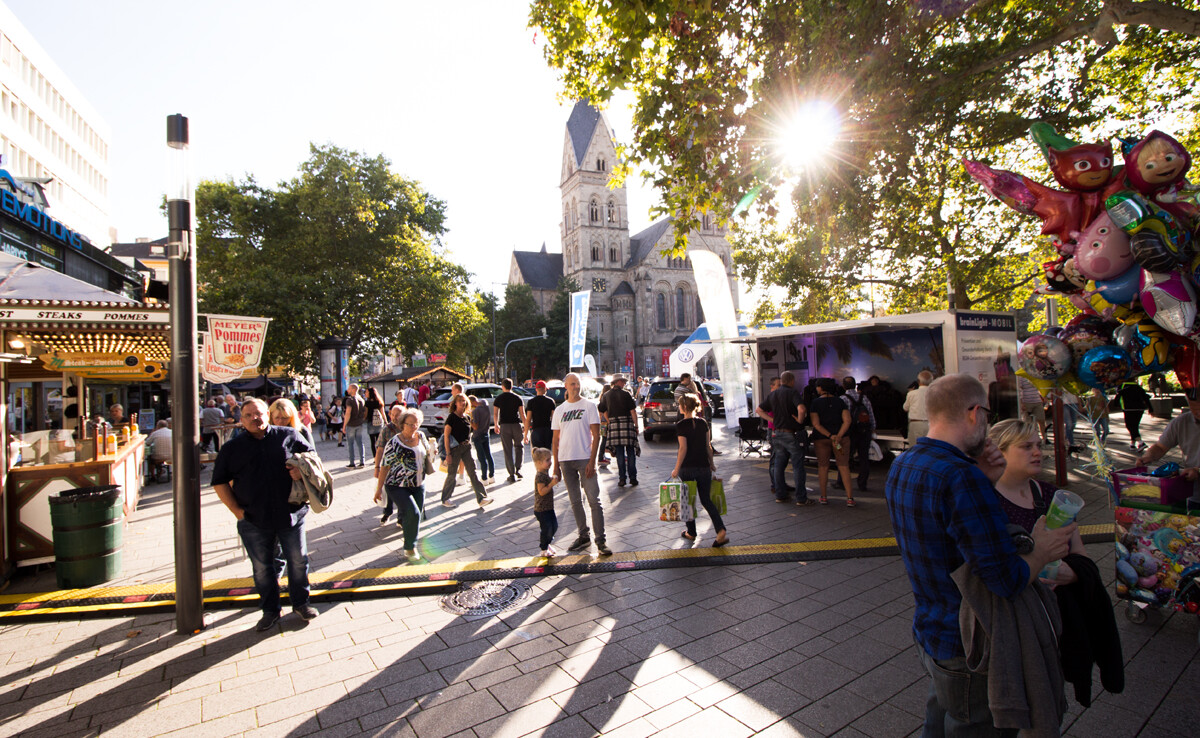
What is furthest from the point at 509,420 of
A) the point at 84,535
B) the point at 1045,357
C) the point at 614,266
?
the point at 614,266

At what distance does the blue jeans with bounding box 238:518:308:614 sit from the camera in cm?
461

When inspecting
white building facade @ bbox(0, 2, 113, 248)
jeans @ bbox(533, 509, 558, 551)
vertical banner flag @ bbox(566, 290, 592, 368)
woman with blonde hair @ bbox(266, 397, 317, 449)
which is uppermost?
white building facade @ bbox(0, 2, 113, 248)

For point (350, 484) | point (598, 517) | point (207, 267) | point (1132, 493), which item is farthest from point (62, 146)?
point (1132, 493)

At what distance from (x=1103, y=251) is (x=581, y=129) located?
6953cm

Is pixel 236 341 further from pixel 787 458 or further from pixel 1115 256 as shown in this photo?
pixel 1115 256

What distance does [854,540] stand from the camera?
639 cm

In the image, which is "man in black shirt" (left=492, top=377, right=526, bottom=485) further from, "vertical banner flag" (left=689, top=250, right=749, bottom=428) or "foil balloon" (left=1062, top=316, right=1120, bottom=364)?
"foil balloon" (left=1062, top=316, right=1120, bottom=364)

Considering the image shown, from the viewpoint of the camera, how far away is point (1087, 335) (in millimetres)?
5027

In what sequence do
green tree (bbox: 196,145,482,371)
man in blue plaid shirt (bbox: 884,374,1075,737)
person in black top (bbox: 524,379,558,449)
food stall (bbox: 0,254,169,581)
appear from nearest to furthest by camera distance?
man in blue plaid shirt (bbox: 884,374,1075,737) < food stall (bbox: 0,254,169,581) < person in black top (bbox: 524,379,558,449) < green tree (bbox: 196,145,482,371)

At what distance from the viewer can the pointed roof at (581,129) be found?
68.1 meters

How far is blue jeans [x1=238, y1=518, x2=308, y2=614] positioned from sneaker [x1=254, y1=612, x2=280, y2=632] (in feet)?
0.10

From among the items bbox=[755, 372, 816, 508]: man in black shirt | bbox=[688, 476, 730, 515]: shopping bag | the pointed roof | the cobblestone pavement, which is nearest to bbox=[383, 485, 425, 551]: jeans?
the cobblestone pavement

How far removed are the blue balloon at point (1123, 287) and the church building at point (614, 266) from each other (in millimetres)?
62490

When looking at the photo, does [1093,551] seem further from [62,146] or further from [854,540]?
[62,146]
